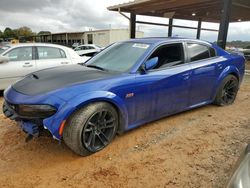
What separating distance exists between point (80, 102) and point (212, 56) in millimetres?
3049

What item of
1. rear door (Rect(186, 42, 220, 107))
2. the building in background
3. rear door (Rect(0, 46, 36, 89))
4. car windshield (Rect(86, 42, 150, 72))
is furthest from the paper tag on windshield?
the building in background

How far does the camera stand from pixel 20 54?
19.4 ft

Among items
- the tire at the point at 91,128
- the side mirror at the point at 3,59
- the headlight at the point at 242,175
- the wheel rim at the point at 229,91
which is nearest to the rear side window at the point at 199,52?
the wheel rim at the point at 229,91

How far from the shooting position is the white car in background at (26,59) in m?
5.62

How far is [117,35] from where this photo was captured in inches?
1258

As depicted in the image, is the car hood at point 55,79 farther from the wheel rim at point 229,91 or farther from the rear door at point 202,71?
the wheel rim at point 229,91

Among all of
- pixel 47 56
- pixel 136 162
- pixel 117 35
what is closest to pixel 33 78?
pixel 136 162

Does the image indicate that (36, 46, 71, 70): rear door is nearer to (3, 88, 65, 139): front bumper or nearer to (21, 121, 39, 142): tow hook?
(3, 88, 65, 139): front bumper

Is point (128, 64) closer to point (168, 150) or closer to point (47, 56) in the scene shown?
point (168, 150)

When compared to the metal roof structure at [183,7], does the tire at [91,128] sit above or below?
below

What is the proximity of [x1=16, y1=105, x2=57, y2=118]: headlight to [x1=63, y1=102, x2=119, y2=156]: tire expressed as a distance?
9.6 inches

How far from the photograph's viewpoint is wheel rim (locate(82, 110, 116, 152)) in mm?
2832

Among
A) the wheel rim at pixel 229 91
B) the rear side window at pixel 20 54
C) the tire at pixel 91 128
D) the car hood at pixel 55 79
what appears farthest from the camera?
the rear side window at pixel 20 54

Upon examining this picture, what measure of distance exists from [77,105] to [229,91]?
376cm
